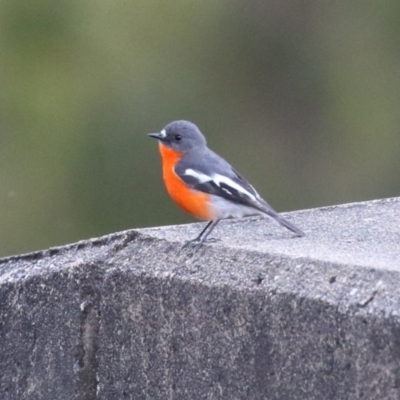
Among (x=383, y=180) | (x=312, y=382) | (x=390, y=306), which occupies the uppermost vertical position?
(x=390, y=306)

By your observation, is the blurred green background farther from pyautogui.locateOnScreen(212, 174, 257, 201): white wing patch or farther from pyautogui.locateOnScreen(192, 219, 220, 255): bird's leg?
pyautogui.locateOnScreen(192, 219, 220, 255): bird's leg

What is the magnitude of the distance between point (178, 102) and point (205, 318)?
1305 centimetres

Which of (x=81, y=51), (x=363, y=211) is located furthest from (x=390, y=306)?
(x=81, y=51)

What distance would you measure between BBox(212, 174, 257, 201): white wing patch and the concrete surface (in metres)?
0.82

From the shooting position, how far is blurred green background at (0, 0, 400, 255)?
15539mm

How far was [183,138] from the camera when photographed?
5.70 meters

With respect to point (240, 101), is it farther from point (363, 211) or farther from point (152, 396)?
point (152, 396)

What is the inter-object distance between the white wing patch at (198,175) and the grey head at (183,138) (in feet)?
1.03

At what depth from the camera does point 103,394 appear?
3613mm

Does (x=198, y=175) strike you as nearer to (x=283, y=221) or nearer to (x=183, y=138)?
(x=183, y=138)

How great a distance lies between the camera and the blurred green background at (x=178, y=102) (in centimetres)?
1554

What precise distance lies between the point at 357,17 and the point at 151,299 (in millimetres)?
14684

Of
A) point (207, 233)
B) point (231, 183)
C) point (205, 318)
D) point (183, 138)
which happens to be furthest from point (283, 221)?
point (183, 138)

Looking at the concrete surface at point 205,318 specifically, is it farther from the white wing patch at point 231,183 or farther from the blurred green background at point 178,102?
the blurred green background at point 178,102
